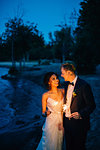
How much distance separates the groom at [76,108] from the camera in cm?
250

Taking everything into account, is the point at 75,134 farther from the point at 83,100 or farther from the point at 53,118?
the point at 83,100

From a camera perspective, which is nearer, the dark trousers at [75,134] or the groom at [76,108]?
the groom at [76,108]

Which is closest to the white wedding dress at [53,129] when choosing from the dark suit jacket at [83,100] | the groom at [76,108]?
the groom at [76,108]

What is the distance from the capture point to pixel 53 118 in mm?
2727

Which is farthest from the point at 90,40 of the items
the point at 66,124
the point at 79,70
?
the point at 66,124

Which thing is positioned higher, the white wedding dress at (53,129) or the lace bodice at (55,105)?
the lace bodice at (55,105)

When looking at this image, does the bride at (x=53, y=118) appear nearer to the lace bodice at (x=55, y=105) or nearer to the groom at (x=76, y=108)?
the lace bodice at (x=55, y=105)

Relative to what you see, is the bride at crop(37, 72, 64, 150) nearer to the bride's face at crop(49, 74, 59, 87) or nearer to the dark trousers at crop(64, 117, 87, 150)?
the bride's face at crop(49, 74, 59, 87)

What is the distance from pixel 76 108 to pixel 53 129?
556 millimetres

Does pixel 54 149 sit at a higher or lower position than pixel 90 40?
lower

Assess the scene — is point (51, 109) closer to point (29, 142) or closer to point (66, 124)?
point (66, 124)

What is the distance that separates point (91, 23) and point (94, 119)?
8.87 metres

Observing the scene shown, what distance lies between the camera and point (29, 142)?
14.8ft

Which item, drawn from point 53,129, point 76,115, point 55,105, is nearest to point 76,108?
point 76,115
